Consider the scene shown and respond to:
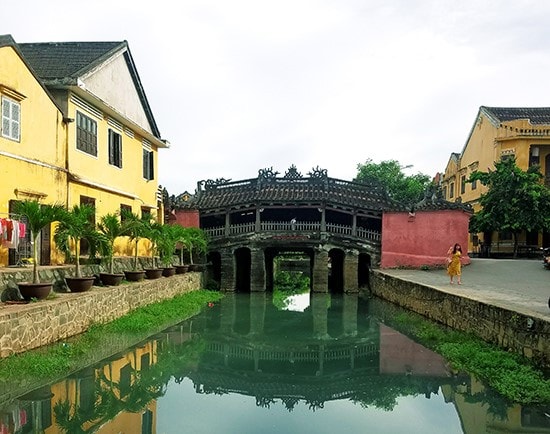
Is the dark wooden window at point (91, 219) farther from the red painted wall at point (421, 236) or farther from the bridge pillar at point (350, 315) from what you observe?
the red painted wall at point (421, 236)

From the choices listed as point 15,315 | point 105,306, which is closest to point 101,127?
point 105,306

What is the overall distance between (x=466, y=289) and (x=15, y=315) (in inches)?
419

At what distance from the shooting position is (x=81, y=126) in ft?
43.4

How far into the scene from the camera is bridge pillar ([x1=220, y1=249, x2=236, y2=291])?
2134 centimetres

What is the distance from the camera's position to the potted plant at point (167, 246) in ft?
49.1

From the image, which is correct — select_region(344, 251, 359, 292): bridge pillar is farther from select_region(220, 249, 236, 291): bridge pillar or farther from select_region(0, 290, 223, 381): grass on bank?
select_region(0, 290, 223, 381): grass on bank

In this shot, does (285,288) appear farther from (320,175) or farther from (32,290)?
(32,290)

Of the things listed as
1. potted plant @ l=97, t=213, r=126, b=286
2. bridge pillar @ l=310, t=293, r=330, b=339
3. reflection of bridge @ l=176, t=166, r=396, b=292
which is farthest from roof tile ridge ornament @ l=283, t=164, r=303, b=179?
potted plant @ l=97, t=213, r=126, b=286

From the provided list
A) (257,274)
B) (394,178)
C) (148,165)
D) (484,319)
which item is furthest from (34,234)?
(394,178)

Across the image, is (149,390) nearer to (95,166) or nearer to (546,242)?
(95,166)

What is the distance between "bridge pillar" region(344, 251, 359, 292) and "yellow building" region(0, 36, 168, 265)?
854cm

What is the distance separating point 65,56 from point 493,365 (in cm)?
1341

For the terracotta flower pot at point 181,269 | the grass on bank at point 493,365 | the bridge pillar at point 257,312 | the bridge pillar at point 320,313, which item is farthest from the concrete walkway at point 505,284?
the terracotta flower pot at point 181,269

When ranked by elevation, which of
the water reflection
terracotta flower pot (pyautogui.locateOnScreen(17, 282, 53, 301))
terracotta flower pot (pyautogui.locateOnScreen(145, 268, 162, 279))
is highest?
terracotta flower pot (pyautogui.locateOnScreen(17, 282, 53, 301))
